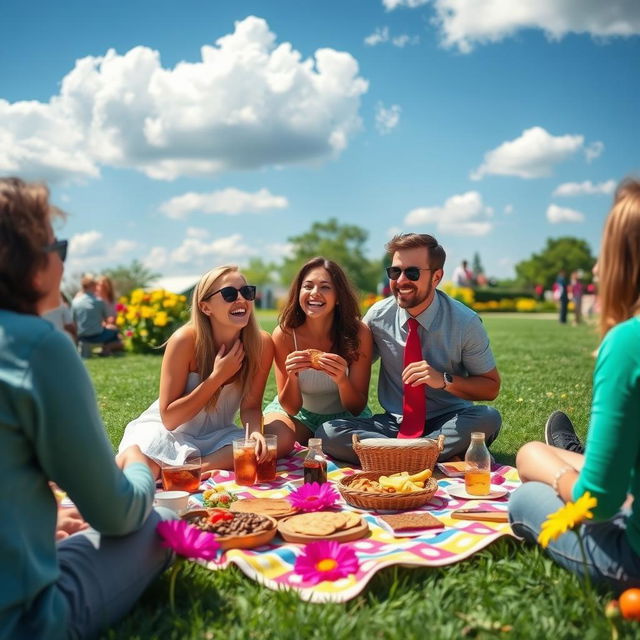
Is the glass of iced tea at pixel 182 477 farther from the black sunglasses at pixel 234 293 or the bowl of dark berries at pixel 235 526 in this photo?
the black sunglasses at pixel 234 293

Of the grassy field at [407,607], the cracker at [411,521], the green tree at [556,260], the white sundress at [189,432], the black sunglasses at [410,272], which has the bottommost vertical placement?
the grassy field at [407,607]

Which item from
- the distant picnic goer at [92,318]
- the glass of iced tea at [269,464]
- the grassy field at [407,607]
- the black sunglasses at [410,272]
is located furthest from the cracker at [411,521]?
the distant picnic goer at [92,318]

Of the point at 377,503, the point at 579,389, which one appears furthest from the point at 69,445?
the point at 579,389

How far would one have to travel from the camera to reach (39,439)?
218 centimetres

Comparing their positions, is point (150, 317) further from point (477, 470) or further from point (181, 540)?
point (181, 540)

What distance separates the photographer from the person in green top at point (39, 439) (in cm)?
213

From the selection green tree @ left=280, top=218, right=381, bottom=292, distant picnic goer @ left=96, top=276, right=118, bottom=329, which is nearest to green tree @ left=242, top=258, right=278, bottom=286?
green tree @ left=280, top=218, right=381, bottom=292

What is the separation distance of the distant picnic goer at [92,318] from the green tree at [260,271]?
4190 inches

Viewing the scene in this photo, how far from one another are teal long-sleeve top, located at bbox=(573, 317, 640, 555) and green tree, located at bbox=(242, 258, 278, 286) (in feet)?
394

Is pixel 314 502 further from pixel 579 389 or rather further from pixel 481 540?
pixel 579 389

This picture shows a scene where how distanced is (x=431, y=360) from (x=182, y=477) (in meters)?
2.13

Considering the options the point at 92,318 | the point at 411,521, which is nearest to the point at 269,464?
the point at 411,521

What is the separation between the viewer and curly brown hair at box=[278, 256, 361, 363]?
553 centimetres

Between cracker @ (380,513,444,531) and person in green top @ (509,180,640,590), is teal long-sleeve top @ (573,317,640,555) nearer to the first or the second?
→ person in green top @ (509,180,640,590)
